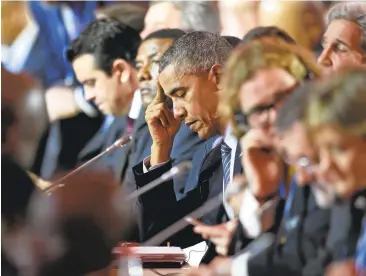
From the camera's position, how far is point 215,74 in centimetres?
283

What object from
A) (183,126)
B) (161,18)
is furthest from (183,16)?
(183,126)

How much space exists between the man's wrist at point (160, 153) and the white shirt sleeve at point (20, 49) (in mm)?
607

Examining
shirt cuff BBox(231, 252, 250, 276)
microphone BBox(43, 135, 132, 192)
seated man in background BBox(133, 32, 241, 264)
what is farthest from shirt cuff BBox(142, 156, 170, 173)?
shirt cuff BBox(231, 252, 250, 276)

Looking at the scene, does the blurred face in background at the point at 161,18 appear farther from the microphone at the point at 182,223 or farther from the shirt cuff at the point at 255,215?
the shirt cuff at the point at 255,215

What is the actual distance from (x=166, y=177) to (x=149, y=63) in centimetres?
42

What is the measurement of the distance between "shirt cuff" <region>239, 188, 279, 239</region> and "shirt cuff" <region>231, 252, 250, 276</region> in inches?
2.3

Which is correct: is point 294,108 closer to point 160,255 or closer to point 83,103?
point 160,255

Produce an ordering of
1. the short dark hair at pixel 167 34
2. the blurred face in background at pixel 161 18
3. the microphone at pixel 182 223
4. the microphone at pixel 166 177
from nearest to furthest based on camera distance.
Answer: the microphone at pixel 182 223 → the microphone at pixel 166 177 → the short dark hair at pixel 167 34 → the blurred face in background at pixel 161 18

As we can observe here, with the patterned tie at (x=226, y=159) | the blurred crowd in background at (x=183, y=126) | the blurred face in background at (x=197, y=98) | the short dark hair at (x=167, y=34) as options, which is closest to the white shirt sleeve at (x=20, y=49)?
the blurred crowd in background at (x=183, y=126)

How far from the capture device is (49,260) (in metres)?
2.78

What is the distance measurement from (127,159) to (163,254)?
459mm

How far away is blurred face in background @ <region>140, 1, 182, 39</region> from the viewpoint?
130 inches

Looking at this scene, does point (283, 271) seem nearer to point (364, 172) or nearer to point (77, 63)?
point (364, 172)

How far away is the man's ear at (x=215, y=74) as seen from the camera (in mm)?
2824
